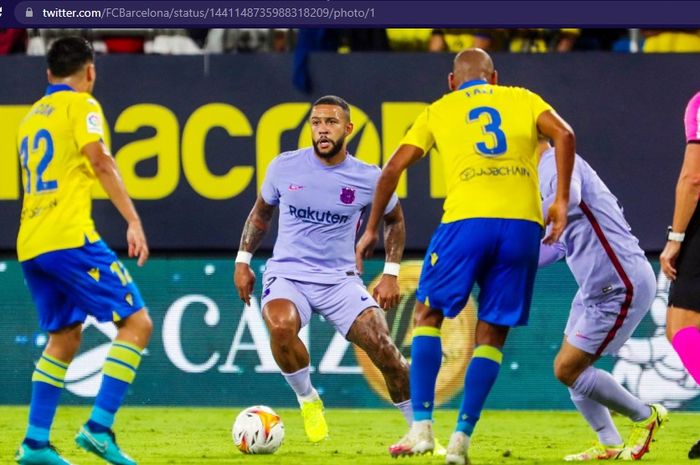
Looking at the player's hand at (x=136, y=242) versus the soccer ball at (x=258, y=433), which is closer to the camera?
the player's hand at (x=136, y=242)

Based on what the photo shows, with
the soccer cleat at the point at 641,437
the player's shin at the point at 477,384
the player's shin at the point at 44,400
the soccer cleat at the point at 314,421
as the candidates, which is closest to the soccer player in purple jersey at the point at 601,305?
the soccer cleat at the point at 641,437

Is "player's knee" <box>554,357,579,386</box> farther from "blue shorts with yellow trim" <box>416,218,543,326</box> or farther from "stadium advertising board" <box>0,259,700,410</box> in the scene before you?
"stadium advertising board" <box>0,259,700,410</box>

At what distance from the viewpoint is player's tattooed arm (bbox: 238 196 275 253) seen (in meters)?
8.63

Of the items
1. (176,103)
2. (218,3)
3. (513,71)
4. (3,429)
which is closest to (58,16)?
(218,3)

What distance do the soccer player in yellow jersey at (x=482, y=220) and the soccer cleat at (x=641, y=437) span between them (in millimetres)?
1150

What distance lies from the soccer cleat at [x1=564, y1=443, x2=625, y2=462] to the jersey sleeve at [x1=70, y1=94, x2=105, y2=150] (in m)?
2.98

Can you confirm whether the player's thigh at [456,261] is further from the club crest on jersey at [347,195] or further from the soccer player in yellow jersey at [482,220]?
the club crest on jersey at [347,195]

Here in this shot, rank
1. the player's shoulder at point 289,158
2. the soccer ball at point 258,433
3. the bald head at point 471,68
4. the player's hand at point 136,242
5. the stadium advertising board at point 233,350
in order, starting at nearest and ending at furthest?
1. the player's hand at point 136,242
2. the bald head at point 471,68
3. the soccer ball at point 258,433
4. the player's shoulder at point 289,158
5. the stadium advertising board at point 233,350

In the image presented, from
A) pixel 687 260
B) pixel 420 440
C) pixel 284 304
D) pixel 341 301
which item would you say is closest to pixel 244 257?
pixel 284 304

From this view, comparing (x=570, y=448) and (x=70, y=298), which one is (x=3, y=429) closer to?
(x=70, y=298)

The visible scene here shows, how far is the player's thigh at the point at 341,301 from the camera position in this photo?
841cm

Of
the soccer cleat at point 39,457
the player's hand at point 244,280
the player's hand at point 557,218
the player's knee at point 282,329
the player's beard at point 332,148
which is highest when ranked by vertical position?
the player's hand at point 557,218

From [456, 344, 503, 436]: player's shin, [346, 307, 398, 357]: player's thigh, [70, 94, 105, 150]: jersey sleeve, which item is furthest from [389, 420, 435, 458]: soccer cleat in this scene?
[70, 94, 105, 150]: jersey sleeve

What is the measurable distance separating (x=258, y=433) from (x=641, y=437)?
81.4 inches
